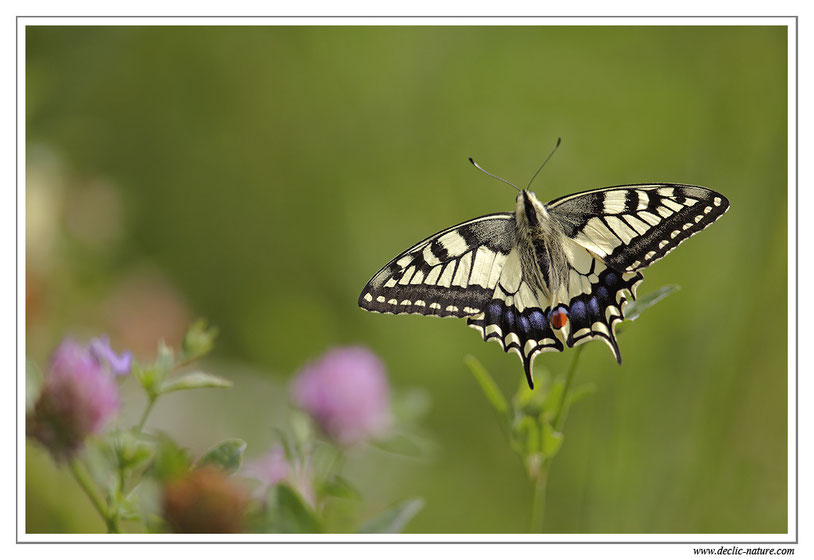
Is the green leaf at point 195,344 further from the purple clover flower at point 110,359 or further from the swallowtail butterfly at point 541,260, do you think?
the swallowtail butterfly at point 541,260

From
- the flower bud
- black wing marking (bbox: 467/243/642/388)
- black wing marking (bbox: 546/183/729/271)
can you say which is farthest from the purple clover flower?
black wing marking (bbox: 546/183/729/271)

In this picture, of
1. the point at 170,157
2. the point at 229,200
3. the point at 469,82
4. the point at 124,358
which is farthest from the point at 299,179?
the point at 124,358

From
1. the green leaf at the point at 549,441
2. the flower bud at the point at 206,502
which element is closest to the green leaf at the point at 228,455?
the flower bud at the point at 206,502

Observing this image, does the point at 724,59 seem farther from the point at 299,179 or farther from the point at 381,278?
the point at 381,278

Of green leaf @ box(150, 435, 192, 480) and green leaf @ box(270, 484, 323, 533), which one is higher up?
green leaf @ box(150, 435, 192, 480)

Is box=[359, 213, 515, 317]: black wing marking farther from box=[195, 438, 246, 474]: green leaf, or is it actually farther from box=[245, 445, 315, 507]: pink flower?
box=[195, 438, 246, 474]: green leaf

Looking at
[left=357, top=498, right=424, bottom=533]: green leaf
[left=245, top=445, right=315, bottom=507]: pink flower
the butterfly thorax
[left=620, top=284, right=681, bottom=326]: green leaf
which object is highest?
the butterfly thorax
